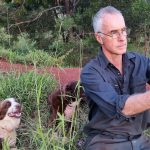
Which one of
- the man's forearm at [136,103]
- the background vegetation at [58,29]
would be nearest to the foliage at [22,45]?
the background vegetation at [58,29]

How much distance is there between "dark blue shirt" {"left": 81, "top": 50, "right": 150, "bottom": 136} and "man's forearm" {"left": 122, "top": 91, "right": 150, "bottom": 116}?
244 millimetres

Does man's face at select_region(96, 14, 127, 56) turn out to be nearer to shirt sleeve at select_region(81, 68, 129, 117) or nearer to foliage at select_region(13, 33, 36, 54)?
shirt sleeve at select_region(81, 68, 129, 117)

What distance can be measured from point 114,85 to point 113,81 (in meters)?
0.03

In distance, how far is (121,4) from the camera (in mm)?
11344

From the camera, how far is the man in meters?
3.74

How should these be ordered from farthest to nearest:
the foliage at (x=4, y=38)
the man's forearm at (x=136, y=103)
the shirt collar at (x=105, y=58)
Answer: the foliage at (x=4, y=38) → the shirt collar at (x=105, y=58) → the man's forearm at (x=136, y=103)

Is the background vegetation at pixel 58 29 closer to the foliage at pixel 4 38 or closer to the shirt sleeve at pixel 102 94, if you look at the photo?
the foliage at pixel 4 38

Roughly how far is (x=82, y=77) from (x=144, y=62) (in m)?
0.53

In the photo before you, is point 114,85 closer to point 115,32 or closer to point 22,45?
point 115,32

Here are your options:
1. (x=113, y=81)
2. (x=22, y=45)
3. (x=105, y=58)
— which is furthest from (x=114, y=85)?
(x=22, y=45)

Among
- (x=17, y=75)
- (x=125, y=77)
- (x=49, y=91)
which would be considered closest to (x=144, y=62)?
(x=125, y=77)

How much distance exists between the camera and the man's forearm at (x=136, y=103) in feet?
10.7

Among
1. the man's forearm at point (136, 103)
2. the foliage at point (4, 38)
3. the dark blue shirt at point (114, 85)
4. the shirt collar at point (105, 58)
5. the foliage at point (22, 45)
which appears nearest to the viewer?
the man's forearm at point (136, 103)

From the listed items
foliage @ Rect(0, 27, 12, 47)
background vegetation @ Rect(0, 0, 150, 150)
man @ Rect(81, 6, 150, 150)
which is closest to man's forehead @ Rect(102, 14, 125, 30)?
man @ Rect(81, 6, 150, 150)
